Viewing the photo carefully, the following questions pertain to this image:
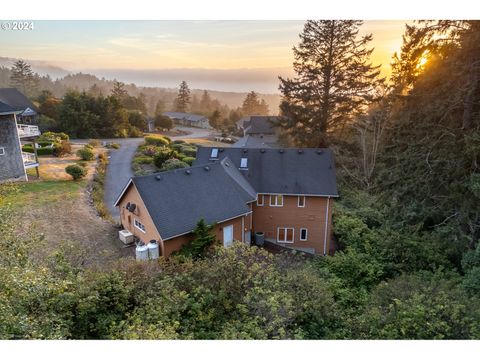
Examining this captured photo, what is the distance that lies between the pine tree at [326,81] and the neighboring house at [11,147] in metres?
13.9

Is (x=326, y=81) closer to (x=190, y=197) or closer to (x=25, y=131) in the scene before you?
(x=190, y=197)

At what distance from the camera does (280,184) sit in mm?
12508

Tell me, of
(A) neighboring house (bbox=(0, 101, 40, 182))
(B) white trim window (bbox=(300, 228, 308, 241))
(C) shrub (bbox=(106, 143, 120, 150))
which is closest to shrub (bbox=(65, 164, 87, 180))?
(A) neighboring house (bbox=(0, 101, 40, 182))

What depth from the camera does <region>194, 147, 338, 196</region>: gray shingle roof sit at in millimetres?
12281

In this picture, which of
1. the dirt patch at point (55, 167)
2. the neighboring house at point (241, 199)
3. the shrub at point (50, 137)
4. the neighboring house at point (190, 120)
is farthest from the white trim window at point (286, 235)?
the neighboring house at point (190, 120)

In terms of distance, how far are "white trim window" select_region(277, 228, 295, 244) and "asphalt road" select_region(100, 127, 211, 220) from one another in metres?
6.86

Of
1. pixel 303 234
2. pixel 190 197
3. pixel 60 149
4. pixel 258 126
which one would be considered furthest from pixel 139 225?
pixel 258 126

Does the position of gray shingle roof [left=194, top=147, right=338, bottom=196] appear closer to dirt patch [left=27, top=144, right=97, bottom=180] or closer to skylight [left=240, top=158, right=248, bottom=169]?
skylight [left=240, top=158, right=248, bottom=169]

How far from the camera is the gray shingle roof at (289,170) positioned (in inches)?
484

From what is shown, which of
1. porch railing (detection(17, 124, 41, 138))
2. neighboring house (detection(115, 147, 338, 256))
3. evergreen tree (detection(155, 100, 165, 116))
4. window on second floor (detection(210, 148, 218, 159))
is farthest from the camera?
evergreen tree (detection(155, 100, 165, 116))

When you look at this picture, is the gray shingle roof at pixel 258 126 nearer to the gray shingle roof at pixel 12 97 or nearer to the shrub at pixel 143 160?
the shrub at pixel 143 160

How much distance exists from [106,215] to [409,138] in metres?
11.3
